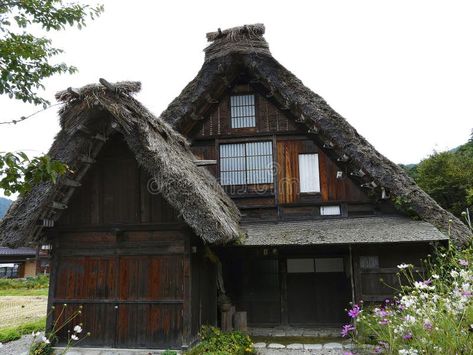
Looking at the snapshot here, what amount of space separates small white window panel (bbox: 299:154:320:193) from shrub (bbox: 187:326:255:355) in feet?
12.4

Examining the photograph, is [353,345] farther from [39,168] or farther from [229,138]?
[39,168]

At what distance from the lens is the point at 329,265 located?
9.24 metres

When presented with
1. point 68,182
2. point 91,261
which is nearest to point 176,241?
point 91,261

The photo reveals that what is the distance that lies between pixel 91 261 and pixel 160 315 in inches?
67.2

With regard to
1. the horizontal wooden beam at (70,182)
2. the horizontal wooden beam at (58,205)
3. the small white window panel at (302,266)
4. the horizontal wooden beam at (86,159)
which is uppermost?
the horizontal wooden beam at (86,159)

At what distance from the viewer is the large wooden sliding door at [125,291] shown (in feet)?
22.0

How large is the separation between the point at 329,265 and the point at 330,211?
133 centimetres

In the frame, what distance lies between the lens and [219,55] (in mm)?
9328

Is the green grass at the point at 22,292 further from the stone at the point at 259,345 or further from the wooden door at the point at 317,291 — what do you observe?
the stone at the point at 259,345

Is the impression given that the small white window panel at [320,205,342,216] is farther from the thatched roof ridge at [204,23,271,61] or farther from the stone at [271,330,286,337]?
the thatched roof ridge at [204,23,271,61]

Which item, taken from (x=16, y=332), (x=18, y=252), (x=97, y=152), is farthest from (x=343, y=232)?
(x=18, y=252)

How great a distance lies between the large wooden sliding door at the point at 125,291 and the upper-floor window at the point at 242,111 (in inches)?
157

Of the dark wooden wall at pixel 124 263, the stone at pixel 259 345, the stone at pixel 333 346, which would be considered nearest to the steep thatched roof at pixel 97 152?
the dark wooden wall at pixel 124 263

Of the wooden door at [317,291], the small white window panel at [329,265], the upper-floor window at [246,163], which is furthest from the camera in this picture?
the upper-floor window at [246,163]
